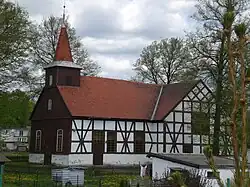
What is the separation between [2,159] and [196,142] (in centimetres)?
2255

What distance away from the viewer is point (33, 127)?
41.2 meters

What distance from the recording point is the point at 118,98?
132ft

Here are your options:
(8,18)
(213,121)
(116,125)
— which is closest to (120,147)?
(116,125)

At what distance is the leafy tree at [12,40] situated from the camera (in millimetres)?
28516

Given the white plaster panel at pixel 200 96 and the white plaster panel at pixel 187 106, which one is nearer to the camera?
the white plaster panel at pixel 187 106

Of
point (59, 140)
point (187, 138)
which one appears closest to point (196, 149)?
point (187, 138)

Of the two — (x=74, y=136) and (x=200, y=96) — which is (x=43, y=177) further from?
(x=200, y=96)

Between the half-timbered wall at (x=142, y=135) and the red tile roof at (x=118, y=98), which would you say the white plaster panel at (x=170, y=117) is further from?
the red tile roof at (x=118, y=98)

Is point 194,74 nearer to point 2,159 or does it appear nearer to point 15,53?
point 15,53

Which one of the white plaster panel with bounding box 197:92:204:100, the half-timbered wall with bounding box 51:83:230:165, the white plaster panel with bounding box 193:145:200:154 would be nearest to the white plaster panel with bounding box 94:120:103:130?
the half-timbered wall with bounding box 51:83:230:165

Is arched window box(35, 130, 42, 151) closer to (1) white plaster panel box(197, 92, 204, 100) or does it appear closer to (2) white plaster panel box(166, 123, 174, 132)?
(2) white plaster panel box(166, 123, 174, 132)

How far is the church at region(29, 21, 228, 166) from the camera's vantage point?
3572cm

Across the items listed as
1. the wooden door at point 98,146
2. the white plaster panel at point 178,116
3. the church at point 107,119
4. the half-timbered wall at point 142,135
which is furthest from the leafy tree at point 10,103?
the white plaster panel at point 178,116

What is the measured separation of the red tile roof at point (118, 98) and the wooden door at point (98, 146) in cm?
148
